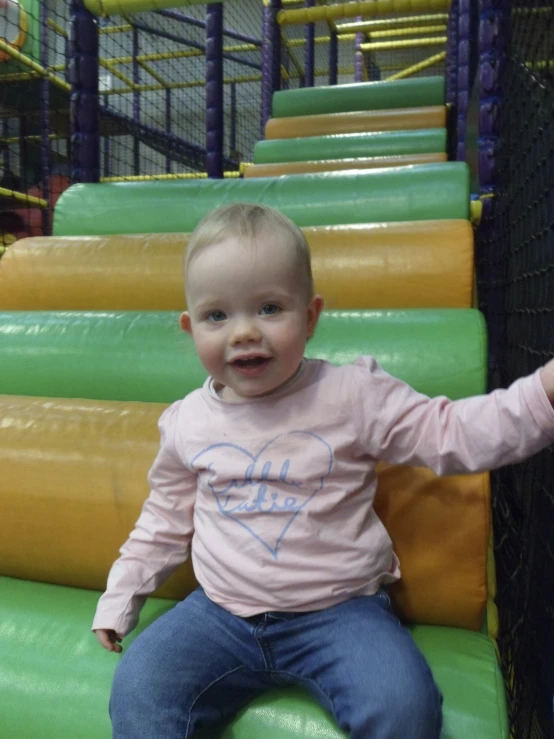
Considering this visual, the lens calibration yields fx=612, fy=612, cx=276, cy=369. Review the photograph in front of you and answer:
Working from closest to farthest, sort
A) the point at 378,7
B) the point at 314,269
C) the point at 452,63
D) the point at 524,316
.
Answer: the point at 314,269 < the point at 524,316 < the point at 378,7 < the point at 452,63

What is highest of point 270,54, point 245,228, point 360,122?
point 270,54

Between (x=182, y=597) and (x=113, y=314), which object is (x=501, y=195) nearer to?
(x=113, y=314)

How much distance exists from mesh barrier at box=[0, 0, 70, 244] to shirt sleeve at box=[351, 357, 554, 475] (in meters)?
2.85

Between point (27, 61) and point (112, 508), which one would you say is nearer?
point (112, 508)

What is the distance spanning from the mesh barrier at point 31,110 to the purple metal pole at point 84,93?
1.16 m

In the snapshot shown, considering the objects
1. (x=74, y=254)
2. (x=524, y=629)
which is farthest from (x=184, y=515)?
(x=74, y=254)

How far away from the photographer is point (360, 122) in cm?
291

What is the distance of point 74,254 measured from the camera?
1424 millimetres

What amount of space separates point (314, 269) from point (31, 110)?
439 centimetres

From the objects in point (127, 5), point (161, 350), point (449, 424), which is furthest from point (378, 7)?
point (449, 424)

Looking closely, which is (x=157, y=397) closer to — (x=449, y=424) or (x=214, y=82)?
(x=449, y=424)

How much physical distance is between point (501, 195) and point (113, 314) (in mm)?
1126

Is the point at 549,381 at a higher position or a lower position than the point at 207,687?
higher

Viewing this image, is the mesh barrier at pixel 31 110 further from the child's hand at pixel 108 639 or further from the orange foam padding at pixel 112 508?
the child's hand at pixel 108 639
